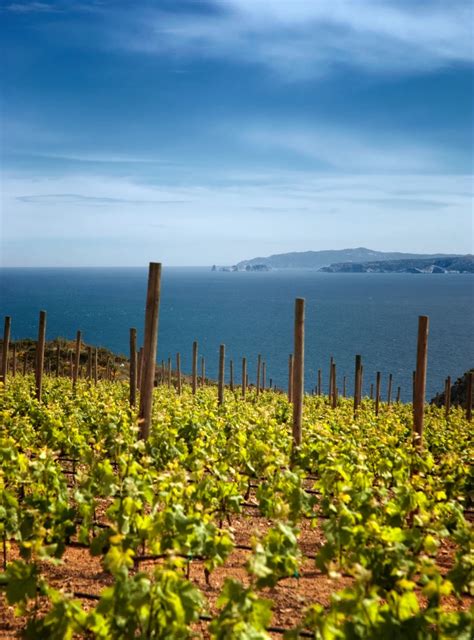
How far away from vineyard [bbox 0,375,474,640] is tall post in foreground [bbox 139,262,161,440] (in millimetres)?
231

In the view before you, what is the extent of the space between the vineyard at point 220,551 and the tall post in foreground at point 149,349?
0.76ft

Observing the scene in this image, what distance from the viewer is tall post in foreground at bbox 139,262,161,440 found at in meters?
7.95

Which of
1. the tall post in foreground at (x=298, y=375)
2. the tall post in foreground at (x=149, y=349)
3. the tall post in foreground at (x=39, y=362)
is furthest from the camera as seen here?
the tall post in foreground at (x=39, y=362)

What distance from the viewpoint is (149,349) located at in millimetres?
7973

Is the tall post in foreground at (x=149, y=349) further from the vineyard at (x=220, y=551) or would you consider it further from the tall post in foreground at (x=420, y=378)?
the tall post in foreground at (x=420, y=378)

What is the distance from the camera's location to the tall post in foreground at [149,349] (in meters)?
7.95

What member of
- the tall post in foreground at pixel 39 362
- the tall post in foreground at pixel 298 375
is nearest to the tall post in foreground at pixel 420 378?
the tall post in foreground at pixel 298 375

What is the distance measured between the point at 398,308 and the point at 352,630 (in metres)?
151

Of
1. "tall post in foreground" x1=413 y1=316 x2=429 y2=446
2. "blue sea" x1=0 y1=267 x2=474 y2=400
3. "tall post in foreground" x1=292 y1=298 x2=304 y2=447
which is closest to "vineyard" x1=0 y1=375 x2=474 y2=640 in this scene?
"tall post in foreground" x1=292 y1=298 x2=304 y2=447

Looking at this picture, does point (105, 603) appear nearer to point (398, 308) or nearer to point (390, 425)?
point (390, 425)

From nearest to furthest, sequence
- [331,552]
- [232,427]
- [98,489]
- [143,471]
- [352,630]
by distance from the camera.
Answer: [352,630]
[331,552]
[98,489]
[143,471]
[232,427]

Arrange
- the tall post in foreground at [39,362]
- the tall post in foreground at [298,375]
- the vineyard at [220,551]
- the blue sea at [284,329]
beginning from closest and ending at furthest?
1. the vineyard at [220,551]
2. the tall post in foreground at [298,375]
3. the tall post in foreground at [39,362]
4. the blue sea at [284,329]

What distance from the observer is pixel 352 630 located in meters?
3.13

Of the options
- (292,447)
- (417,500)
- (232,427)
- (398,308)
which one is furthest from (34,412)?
(398,308)
